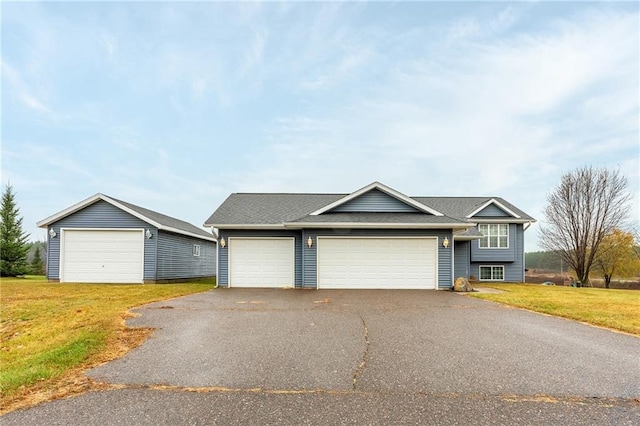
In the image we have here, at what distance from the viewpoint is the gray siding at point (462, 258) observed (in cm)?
2083

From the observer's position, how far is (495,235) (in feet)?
71.6

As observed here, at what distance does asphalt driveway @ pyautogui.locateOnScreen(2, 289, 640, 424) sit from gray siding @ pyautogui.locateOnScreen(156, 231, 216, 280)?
35.7ft

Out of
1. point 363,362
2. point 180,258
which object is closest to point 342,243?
point 363,362

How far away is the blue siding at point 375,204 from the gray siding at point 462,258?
7065 millimetres

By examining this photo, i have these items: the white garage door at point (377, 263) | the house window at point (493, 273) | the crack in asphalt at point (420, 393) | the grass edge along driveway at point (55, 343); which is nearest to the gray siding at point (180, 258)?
the grass edge along driveway at point (55, 343)

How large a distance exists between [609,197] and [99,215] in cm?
3309

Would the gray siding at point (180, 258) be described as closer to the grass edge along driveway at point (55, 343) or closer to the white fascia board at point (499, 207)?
the grass edge along driveway at point (55, 343)

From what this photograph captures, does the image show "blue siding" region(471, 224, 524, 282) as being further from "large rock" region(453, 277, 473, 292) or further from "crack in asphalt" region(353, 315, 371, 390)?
"crack in asphalt" region(353, 315, 371, 390)

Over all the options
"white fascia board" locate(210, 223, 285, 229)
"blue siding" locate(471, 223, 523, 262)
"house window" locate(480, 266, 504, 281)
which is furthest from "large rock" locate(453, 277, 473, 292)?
"house window" locate(480, 266, 504, 281)

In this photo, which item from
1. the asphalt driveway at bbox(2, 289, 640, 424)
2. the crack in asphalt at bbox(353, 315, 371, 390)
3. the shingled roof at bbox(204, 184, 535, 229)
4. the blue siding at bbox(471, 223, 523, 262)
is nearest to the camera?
the asphalt driveway at bbox(2, 289, 640, 424)

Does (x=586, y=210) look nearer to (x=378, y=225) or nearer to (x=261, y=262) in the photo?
(x=378, y=225)

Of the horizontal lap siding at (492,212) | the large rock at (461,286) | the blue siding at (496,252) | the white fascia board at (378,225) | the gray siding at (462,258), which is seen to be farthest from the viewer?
the horizontal lap siding at (492,212)

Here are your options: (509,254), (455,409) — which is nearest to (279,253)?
(455,409)

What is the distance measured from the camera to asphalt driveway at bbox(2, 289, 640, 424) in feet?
11.1
